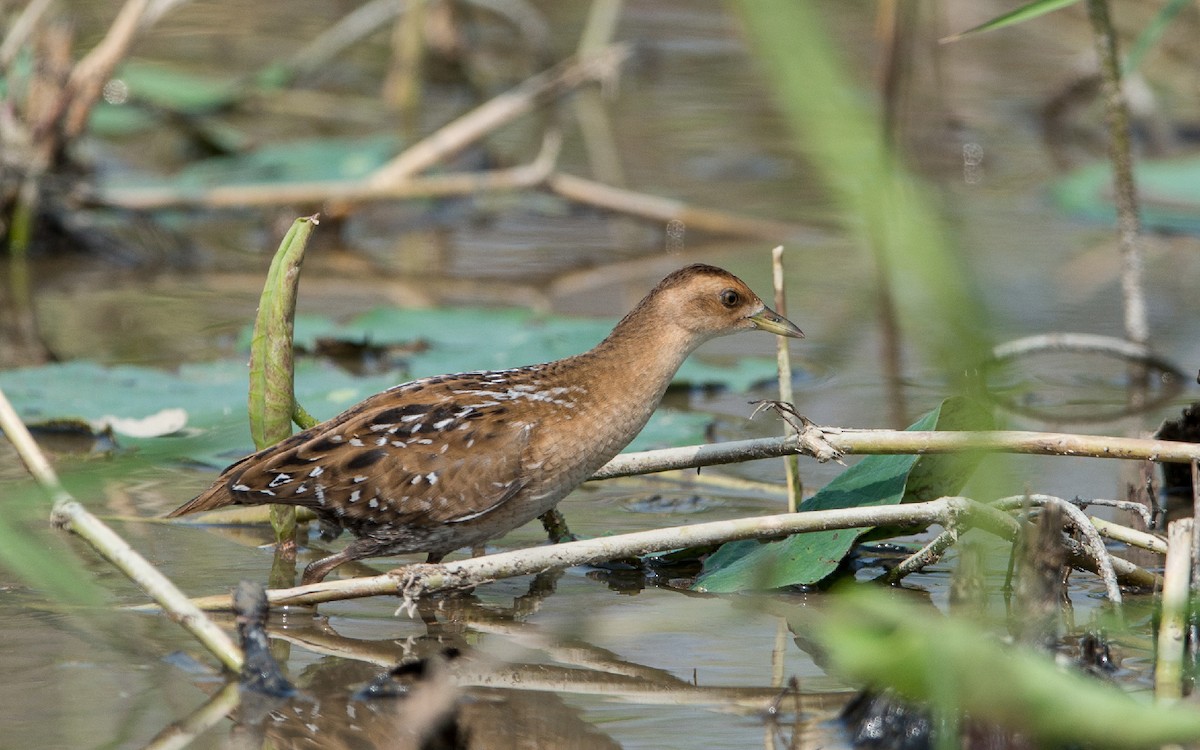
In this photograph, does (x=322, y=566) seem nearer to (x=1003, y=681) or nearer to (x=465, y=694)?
(x=465, y=694)

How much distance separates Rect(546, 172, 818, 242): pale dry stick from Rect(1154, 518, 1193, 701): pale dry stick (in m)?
5.52

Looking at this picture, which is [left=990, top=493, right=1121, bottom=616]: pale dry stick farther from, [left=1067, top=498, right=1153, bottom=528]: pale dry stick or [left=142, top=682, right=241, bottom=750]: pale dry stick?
[left=142, top=682, right=241, bottom=750]: pale dry stick

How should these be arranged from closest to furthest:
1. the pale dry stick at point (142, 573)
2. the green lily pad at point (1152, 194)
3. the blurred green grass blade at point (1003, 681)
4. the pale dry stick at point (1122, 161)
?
1. the blurred green grass blade at point (1003, 681)
2. the pale dry stick at point (142, 573)
3. the pale dry stick at point (1122, 161)
4. the green lily pad at point (1152, 194)

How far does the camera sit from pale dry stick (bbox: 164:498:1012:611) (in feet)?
11.6

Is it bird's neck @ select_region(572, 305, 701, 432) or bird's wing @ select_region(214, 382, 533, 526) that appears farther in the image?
bird's neck @ select_region(572, 305, 701, 432)

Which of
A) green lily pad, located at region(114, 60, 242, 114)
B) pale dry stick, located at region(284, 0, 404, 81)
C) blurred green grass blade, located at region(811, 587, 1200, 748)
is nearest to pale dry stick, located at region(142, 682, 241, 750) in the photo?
blurred green grass blade, located at region(811, 587, 1200, 748)

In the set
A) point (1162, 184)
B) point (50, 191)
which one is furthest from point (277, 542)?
point (1162, 184)

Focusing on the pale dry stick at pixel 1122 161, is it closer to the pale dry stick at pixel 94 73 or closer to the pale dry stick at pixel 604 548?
the pale dry stick at pixel 604 548

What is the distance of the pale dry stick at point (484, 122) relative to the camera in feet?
26.5

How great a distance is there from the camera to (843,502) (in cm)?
427

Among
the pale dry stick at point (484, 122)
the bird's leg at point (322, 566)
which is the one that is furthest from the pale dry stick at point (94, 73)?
the bird's leg at point (322, 566)

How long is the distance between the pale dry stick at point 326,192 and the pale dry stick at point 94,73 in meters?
0.44

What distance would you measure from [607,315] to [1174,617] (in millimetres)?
4406

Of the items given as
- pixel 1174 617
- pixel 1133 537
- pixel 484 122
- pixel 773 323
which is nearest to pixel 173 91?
pixel 484 122
